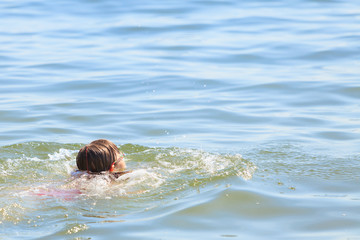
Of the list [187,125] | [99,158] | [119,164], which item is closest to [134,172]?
[119,164]

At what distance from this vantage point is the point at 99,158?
585 centimetres

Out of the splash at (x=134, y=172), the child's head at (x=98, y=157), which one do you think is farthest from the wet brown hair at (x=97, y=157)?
the splash at (x=134, y=172)

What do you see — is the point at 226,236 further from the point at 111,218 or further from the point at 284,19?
the point at 284,19

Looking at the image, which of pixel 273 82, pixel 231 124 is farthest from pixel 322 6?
pixel 231 124

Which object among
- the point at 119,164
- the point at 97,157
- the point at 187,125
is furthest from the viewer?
the point at 187,125

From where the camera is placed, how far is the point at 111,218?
4902 millimetres

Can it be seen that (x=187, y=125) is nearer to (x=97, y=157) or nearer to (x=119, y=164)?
(x=119, y=164)

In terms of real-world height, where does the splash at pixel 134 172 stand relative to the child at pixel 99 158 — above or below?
below

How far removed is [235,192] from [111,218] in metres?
1.16

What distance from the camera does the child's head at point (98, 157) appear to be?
5824 mm

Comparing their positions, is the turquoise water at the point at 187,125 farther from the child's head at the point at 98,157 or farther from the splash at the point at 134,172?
the child's head at the point at 98,157

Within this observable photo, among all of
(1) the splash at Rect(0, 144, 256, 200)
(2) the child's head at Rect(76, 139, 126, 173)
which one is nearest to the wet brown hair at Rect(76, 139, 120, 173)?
(2) the child's head at Rect(76, 139, 126, 173)

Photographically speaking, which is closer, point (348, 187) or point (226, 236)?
point (226, 236)

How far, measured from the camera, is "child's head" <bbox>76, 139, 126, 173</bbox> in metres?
5.82
